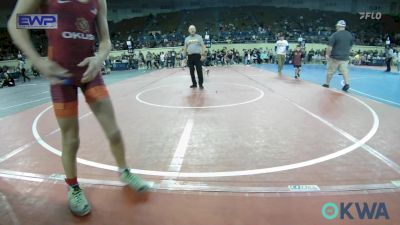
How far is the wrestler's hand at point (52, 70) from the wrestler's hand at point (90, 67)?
0.44 feet

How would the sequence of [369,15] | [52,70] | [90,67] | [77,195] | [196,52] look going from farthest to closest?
1. [369,15]
2. [196,52]
3. [77,195]
4. [90,67]
5. [52,70]

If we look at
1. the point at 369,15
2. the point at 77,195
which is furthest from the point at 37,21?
the point at 369,15

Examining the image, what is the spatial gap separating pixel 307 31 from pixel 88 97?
34.4 m

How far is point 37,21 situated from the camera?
241 cm

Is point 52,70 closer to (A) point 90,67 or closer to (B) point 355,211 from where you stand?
(A) point 90,67

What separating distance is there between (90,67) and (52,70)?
286 mm

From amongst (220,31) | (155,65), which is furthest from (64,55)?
(220,31)

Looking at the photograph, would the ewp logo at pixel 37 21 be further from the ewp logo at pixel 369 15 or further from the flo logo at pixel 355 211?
the ewp logo at pixel 369 15

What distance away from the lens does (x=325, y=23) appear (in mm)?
35281

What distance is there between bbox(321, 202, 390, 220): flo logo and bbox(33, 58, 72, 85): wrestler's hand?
7.78 ft

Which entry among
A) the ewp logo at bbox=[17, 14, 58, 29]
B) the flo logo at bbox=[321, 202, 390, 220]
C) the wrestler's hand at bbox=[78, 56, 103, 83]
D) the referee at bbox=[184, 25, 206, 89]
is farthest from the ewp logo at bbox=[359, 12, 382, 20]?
the ewp logo at bbox=[17, 14, 58, 29]

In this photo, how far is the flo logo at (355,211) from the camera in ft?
8.30

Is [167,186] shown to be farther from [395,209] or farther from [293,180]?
[395,209]

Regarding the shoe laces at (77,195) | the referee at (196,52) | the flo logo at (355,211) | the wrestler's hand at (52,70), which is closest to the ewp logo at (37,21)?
the wrestler's hand at (52,70)
